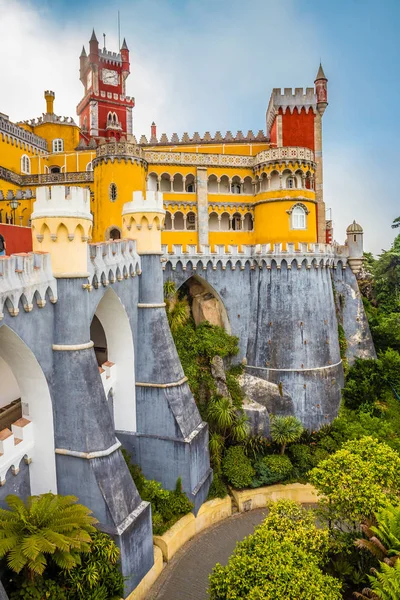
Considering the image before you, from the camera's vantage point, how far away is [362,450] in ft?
50.1

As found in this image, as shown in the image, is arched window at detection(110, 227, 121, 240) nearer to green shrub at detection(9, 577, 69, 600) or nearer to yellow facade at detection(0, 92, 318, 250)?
yellow facade at detection(0, 92, 318, 250)

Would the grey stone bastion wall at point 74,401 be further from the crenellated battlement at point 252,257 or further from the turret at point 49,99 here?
the turret at point 49,99

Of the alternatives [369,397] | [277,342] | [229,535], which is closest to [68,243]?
[229,535]

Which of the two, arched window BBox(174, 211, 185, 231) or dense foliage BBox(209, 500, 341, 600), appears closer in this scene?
dense foliage BBox(209, 500, 341, 600)

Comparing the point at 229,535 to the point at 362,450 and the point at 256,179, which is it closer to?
the point at 362,450

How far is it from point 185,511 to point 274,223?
1796cm

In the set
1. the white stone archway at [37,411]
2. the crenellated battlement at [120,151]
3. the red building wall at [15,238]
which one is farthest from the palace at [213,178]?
the white stone archway at [37,411]

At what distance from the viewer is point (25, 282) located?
10.8 meters

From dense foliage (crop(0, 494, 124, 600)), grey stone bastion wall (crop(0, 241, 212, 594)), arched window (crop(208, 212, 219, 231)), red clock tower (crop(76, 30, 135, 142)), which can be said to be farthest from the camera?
red clock tower (crop(76, 30, 135, 142))

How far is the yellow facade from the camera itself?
86.5ft

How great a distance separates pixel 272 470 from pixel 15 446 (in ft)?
45.3

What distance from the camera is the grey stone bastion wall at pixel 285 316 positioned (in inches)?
973

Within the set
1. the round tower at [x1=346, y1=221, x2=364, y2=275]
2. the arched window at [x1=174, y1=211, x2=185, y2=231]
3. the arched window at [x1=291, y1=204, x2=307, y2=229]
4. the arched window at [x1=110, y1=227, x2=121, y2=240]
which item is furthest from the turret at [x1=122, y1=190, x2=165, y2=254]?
the round tower at [x1=346, y1=221, x2=364, y2=275]

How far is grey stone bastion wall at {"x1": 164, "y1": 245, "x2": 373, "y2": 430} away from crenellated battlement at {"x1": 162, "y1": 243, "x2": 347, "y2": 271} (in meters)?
0.06
